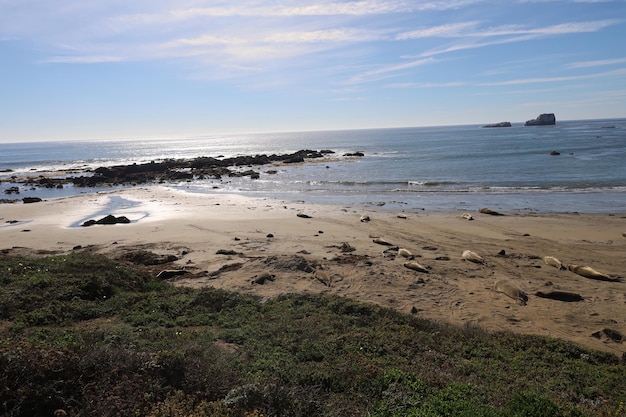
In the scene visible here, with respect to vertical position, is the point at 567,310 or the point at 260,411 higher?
the point at 260,411

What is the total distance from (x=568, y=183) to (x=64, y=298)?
34.1 m

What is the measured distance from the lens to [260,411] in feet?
15.3

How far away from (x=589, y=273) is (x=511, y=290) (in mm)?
3328

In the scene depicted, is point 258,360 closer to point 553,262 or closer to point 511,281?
point 511,281

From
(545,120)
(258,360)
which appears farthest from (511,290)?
(545,120)

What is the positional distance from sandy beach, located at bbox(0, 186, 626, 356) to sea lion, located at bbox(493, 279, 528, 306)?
0.29 feet

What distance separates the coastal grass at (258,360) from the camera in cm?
461

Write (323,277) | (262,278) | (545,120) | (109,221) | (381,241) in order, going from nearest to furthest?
(262,278) < (323,277) < (381,241) < (109,221) < (545,120)

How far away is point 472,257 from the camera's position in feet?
46.8

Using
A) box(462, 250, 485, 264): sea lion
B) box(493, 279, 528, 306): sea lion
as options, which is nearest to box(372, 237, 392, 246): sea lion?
box(462, 250, 485, 264): sea lion

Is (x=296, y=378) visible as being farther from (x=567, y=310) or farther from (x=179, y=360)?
(x=567, y=310)

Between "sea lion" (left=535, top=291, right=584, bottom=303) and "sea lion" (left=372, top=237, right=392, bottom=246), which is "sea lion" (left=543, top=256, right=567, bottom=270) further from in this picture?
"sea lion" (left=372, top=237, right=392, bottom=246)

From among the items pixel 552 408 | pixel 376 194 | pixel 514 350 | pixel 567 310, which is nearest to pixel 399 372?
pixel 552 408

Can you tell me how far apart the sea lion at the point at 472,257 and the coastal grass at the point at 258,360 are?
19.8 ft
